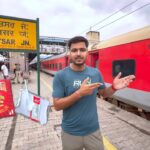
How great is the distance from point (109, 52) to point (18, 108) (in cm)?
496

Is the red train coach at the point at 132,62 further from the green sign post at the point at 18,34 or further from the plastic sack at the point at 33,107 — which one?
the plastic sack at the point at 33,107

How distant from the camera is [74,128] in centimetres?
224

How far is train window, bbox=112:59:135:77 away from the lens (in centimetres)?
627

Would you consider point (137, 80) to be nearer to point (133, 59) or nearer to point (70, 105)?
point (133, 59)

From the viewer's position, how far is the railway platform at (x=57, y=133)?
13.7ft

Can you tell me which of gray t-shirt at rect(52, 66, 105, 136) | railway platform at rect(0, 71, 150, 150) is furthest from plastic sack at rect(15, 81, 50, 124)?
gray t-shirt at rect(52, 66, 105, 136)

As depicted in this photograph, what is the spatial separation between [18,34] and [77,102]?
3.93 m

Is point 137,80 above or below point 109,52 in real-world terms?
below

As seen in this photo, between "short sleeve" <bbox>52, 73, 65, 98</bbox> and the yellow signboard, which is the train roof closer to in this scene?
the yellow signboard

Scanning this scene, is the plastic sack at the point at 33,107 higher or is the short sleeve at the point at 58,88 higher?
the short sleeve at the point at 58,88

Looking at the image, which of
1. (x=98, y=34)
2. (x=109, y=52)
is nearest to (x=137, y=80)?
(x=109, y=52)

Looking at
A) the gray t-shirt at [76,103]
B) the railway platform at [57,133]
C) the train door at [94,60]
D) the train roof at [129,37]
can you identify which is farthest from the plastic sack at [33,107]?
the train door at [94,60]

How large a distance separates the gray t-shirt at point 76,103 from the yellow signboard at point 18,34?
3.66 metres

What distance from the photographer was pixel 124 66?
6.68 m
